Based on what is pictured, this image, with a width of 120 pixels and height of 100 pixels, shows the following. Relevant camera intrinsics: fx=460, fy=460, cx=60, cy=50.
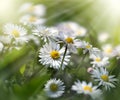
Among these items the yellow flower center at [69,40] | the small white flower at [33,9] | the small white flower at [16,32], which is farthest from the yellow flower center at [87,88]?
the small white flower at [33,9]

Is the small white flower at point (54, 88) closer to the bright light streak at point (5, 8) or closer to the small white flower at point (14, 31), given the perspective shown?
the small white flower at point (14, 31)

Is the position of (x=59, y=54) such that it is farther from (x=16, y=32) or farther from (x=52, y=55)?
(x=16, y=32)

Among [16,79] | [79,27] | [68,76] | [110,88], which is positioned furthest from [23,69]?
[79,27]

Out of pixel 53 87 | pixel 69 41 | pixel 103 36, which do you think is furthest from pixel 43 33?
pixel 103 36

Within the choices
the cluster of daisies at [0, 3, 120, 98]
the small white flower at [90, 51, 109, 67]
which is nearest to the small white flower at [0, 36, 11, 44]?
the cluster of daisies at [0, 3, 120, 98]

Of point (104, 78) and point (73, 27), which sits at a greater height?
point (73, 27)

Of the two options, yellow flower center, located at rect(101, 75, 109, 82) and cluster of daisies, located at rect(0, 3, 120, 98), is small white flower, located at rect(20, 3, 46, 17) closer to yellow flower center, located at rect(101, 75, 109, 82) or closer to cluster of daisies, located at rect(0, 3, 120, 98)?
cluster of daisies, located at rect(0, 3, 120, 98)
